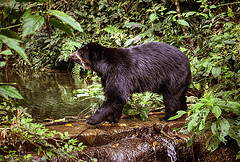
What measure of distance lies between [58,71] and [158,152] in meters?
6.86

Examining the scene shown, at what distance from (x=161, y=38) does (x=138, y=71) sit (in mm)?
2264

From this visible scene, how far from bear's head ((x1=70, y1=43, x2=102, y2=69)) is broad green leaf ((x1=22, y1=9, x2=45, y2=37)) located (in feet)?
7.74

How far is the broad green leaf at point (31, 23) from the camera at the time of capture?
90 centimetres

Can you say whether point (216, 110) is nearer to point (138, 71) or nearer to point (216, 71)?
point (216, 71)

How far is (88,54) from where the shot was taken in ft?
11.2

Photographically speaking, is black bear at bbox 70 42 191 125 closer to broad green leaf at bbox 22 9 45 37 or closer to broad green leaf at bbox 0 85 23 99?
broad green leaf at bbox 0 85 23 99

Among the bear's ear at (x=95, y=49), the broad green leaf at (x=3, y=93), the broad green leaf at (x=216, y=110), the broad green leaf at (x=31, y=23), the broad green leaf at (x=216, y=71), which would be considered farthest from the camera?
the bear's ear at (x=95, y=49)

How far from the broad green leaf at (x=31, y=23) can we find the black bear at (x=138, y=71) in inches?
85.6

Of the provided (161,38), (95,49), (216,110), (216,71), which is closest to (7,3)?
(216,110)

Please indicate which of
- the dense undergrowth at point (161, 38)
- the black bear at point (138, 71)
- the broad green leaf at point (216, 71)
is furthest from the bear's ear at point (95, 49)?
the broad green leaf at point (216, 71)

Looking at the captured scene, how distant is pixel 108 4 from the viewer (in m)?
8.14

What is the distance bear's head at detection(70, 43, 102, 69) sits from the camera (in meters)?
3.30

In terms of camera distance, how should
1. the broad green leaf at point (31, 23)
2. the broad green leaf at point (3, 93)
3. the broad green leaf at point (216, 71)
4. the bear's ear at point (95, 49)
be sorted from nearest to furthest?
1. the broad green leaf at point (31, 23)
2. the broad green leaf at point (3, 93)
3. the broad green leaf at point (216, 71)
4. the bear's ear at point (95, 49)

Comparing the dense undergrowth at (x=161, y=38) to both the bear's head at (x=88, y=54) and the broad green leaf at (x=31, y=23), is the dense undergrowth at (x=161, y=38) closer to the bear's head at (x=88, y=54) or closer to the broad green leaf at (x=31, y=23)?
the broad green leaf at (x=31, y=23)
